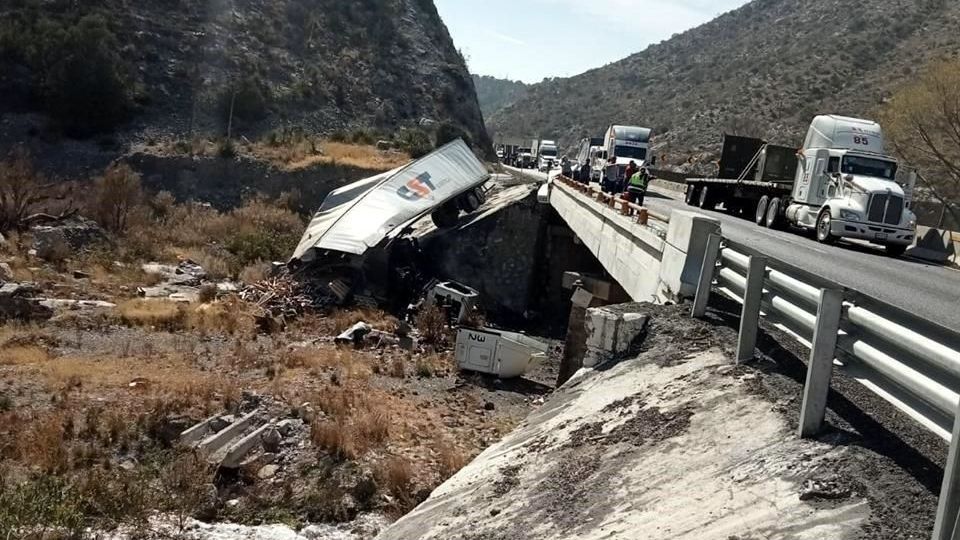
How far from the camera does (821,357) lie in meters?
4.50

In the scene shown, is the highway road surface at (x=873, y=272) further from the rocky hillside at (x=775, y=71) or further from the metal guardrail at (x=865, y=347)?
the rocky hillside at (x=775, y=71)

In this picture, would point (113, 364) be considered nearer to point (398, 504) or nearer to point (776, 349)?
point (398, 504)

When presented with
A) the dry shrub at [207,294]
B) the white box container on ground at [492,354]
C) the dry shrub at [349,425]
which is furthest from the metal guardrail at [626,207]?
the dry shrub at [207,294]

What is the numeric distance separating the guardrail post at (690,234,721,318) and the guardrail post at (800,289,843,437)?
288 cm

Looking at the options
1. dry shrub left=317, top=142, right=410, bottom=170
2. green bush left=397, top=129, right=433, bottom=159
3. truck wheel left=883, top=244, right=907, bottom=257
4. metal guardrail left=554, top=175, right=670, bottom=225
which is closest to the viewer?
metal guardrail left=554, top=175, right=670, bottom=225

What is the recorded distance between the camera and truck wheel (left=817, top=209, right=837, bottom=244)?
18.3 meters

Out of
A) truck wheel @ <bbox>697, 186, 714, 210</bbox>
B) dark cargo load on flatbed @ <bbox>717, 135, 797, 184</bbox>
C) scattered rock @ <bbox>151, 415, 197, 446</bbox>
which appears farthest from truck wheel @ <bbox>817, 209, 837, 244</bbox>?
scattered rock @ <bbox>151, 415, 197, 446</bbox>

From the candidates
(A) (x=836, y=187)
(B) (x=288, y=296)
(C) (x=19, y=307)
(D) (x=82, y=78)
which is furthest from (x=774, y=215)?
(D) (x=82, y=78)

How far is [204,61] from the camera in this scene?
51.3 metres

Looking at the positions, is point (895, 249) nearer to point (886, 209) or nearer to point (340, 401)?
point (886, 209)

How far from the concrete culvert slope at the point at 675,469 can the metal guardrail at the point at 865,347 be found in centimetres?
35

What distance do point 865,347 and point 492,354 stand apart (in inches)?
543

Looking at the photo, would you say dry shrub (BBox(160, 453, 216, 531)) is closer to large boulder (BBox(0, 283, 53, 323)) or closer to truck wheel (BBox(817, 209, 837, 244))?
large boulder (BBox(0, 283, 53, 323))

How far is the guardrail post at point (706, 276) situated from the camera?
7410 millimetres
